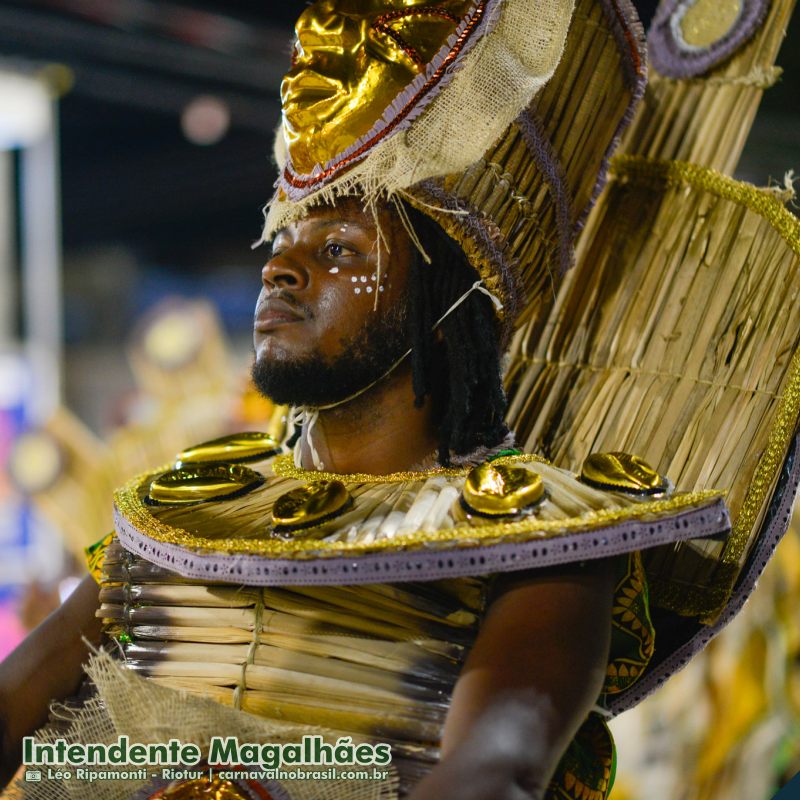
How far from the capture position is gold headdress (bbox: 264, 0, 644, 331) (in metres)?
1.56

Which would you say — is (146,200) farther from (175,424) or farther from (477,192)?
(477,192)

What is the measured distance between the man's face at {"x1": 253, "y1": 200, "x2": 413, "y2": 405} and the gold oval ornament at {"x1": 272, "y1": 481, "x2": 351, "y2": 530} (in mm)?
184

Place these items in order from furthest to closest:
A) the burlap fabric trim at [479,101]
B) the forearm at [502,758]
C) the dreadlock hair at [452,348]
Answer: the dreadlock hair at [452,348]
the burlap fabric trim at [479,101]
the forearm at [502,758]

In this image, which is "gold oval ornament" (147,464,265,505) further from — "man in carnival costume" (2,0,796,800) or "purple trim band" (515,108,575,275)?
"purple trim band" (515,108,575,275)

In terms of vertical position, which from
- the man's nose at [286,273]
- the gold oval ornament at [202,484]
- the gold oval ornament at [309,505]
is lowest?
the gold oval ornament at [202,484]

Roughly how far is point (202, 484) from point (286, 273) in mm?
353

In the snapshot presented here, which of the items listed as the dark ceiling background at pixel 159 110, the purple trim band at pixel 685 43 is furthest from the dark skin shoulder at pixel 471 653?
the dark ceiling background at pixel 159 110

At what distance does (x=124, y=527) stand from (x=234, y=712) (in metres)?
0.38

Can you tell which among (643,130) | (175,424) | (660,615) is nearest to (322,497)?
(660,615)

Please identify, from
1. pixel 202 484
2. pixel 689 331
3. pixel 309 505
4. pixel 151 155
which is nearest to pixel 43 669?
pixel 202 484

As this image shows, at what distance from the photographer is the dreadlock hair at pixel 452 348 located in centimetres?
167

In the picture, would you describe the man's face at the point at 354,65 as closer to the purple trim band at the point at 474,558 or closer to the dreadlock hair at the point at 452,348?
the dreadlock hair at the point at 452,348

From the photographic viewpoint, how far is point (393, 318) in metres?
1.66

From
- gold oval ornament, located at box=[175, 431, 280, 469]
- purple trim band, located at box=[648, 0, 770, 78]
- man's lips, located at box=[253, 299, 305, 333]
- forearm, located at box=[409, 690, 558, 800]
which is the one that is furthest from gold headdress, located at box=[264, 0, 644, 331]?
forearm, located at box=[409, 690, 558, 800]
